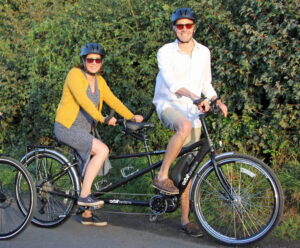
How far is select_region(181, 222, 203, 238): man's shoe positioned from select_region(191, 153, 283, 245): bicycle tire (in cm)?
15

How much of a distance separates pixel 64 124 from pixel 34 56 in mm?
3626

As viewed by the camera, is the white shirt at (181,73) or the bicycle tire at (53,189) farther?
the bicycle tire at (53,189)

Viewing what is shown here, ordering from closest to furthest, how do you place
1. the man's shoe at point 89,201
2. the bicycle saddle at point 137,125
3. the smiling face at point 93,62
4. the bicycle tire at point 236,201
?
1. the bicycle tire at point 236,201
2. the bicycle saddle at point 137,125
3. the man's shoe at point 89,201
4. the smiling face at point 93,62

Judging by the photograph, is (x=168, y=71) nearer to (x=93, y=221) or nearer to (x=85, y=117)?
(x=85, y=117)

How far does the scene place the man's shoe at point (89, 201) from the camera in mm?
4941

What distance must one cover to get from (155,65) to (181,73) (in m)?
1.95

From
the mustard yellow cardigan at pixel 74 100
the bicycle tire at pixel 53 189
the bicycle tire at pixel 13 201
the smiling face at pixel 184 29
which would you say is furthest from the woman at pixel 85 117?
the smiling face at pixel 184 29

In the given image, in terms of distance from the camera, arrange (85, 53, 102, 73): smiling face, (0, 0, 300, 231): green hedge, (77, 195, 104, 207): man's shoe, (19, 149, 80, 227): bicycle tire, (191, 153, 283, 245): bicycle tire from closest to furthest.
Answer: (191, 153, 283, 245): bicycle tire → (77, 195, 104, 207): man's shoe → (85, 53, 102, 73): smiling face → (19, 149, 80, 227): bicycle tire → (0, 0, 300, 231): green hedge

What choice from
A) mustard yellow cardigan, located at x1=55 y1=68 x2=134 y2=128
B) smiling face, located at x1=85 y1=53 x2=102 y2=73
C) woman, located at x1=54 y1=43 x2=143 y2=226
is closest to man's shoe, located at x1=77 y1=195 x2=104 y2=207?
woman, located at x1=54 y1=43 x2=143 y2=226

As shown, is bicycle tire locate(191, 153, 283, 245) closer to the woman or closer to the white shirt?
the white shirt

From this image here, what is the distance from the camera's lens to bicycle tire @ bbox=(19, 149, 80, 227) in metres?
5.23

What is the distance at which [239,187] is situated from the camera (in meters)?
4.44

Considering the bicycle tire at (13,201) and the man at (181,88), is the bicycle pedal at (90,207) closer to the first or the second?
the bicycle tire at (13,201)

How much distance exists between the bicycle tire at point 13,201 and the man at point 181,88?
1.38 meters
